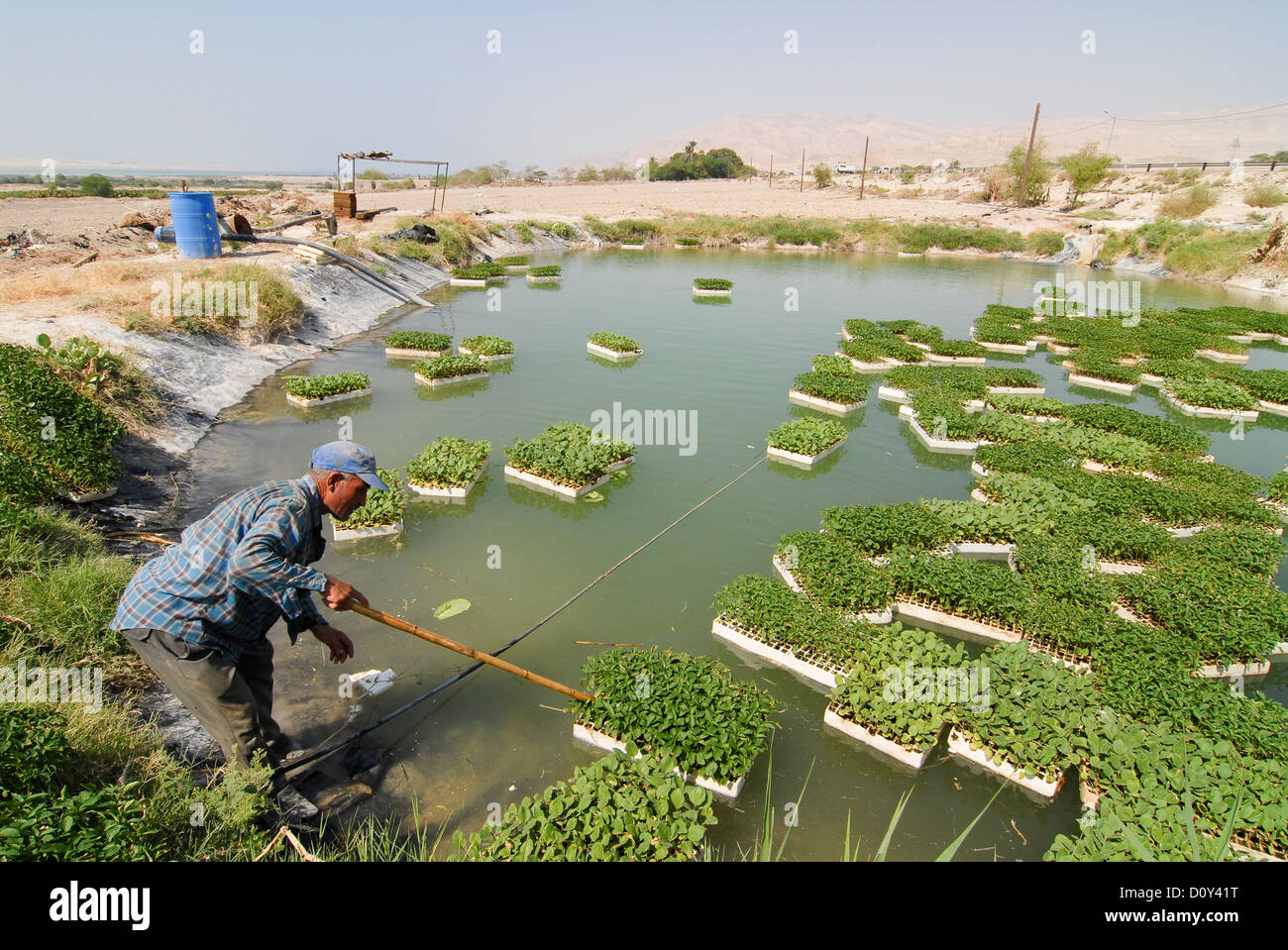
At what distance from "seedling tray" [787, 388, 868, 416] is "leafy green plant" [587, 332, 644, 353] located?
5.01 metres

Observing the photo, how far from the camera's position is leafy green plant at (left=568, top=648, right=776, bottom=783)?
5594mm

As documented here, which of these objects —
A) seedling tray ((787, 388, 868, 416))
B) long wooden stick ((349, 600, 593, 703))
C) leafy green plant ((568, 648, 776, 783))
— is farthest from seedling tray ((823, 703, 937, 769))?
seedling tray ((787, 388, 868, 416))

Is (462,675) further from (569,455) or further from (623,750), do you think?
(569,455)

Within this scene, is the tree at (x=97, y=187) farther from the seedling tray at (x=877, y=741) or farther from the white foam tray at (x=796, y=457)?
the seedling tray at (x=877, y=741)

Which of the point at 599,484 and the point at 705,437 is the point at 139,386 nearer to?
the point at 599,484

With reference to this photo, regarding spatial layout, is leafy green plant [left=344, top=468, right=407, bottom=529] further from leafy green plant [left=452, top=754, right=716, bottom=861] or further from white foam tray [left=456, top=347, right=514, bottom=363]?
white foam tray [left=456, top=347, right=514, bottom=363]

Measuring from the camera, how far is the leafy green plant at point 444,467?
10.7m

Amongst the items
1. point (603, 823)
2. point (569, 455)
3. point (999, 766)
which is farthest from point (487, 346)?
point (999, 766)

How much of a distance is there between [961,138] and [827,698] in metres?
224

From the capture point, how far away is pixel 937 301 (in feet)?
96.0

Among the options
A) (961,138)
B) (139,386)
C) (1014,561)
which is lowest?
(1014,561)

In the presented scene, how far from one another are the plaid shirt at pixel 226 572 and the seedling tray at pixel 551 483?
21.8 feet

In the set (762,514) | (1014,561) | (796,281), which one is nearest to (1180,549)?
(1014,561)

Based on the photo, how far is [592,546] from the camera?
967 centimetres
